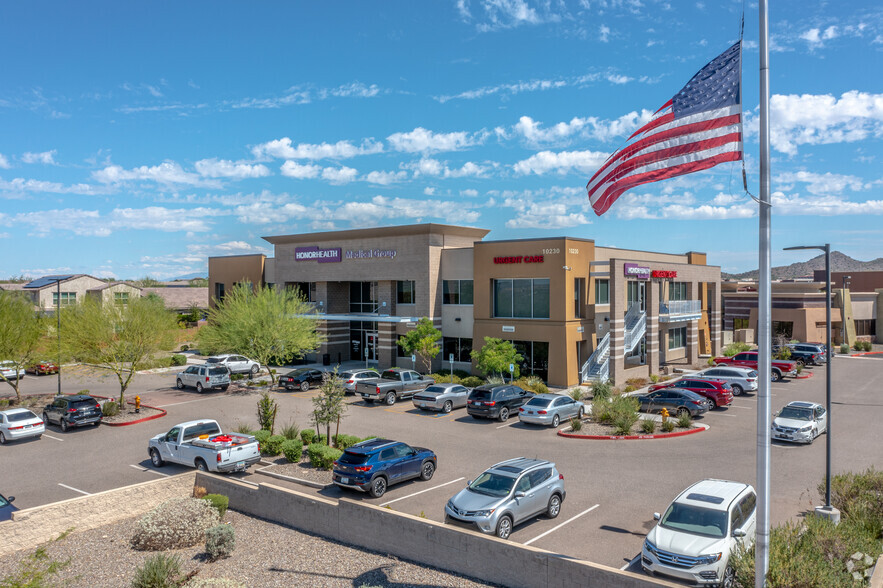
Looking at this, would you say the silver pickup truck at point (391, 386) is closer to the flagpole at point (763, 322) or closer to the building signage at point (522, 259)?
the building signage at point (522, 259)

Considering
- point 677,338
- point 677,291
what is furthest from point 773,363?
point 677,291

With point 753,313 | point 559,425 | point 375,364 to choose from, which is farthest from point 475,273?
point 753,313

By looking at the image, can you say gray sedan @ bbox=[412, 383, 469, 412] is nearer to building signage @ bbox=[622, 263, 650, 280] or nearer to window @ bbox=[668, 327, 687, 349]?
building signage @ bbox=[622, 263, 650, 280]

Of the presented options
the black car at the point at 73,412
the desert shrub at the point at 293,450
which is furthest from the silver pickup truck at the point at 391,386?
the black car at the point at 73,412

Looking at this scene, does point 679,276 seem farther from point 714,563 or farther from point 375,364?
point 714,563

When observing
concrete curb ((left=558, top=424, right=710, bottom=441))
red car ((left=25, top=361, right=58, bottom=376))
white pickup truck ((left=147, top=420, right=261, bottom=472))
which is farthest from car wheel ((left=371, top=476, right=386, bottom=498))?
red car ((left=25, top=361, right=58, bottom=376))

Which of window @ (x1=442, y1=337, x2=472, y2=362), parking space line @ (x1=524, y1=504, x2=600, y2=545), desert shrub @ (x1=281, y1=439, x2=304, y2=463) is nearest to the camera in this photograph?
parking space line @ (x1=524, y1=504, x2=600, y2=545)

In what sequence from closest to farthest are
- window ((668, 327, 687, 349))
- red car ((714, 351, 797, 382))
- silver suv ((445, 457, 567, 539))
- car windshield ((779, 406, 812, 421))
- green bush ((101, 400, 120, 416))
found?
silver suv ((445, 457, 567, 539)) → car windshield ((779, 406, 812, 421)) → green bush ((101, 400, 120, 416)) → red car ((714, 351, 797, 382)) → window ((668, 327, 687, 349))

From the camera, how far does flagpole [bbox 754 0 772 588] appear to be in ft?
32.0

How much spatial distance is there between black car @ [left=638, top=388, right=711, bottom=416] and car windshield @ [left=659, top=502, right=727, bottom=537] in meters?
16.0

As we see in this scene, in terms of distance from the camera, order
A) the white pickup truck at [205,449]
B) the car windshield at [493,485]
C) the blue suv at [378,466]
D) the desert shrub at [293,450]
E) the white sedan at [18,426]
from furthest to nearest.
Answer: the white sedan at [18,426]
the desert shrub at [293,450]
the white pickup truck at [205,449]
the blue suv at [378,466]
the car windshield at [493,485]

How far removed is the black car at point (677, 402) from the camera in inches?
1105

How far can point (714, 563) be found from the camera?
38.4 ft

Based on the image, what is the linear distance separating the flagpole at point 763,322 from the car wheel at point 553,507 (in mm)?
6632
